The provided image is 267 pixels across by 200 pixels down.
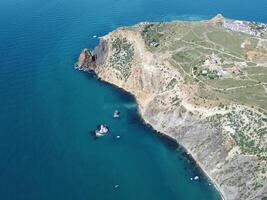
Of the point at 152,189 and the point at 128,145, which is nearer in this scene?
the point at 152,189

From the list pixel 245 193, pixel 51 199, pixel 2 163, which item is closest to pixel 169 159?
pixel 245 193

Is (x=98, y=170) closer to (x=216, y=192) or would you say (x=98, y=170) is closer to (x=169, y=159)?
(x=169, y=159)

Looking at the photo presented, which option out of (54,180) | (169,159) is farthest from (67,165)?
(169,159)

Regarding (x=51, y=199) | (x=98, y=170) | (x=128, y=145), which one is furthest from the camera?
(x=128, y=145)

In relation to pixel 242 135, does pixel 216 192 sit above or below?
below

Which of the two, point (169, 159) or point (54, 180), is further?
point (169, 159)

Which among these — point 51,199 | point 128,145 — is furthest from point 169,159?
point 51,199

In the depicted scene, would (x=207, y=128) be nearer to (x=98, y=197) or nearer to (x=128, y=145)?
(x=128, y=145)

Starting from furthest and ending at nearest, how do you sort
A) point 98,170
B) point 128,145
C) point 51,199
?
point 128,145
point 98,170
point 51,199
